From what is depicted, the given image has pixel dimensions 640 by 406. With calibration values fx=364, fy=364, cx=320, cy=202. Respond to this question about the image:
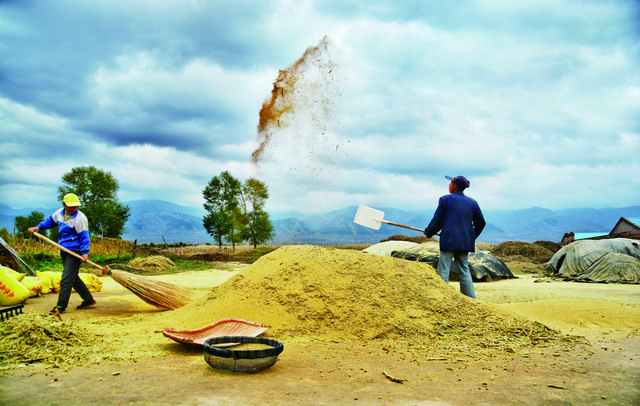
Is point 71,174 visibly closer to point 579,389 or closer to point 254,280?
point 254,280

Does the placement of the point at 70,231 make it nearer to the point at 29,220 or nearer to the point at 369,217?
the point at 369,217

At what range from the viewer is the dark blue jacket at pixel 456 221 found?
589 centimetres

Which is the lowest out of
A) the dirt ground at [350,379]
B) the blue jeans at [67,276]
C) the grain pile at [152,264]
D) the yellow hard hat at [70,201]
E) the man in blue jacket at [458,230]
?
the dirt ground at [350,379]

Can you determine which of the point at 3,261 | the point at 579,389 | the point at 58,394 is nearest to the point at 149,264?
the point at 3,261

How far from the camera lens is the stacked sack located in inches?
232

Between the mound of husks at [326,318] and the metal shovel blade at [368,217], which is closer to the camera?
the mound of husks at [326,318]

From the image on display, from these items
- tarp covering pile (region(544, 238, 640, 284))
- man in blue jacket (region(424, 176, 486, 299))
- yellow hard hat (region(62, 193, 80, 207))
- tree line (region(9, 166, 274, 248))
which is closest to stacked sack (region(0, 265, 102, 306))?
yellow hard hat (region(62, 193, 80, 207))

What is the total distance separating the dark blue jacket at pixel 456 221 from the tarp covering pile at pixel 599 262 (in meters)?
7.24

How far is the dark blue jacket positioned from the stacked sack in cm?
695

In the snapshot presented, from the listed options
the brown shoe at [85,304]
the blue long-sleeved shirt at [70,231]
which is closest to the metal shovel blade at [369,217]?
the blue long-sleeved shirt at [70,231]

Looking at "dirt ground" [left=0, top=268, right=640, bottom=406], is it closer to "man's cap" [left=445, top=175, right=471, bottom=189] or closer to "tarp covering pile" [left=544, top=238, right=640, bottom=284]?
"man's cap" [left=445, top=175, right=471, bottom=189]

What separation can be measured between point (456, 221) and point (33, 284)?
8160mm

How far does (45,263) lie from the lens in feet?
43.4

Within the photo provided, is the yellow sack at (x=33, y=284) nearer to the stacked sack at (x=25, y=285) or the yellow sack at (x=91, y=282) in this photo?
the stacked sack at (x=25, y=285)
